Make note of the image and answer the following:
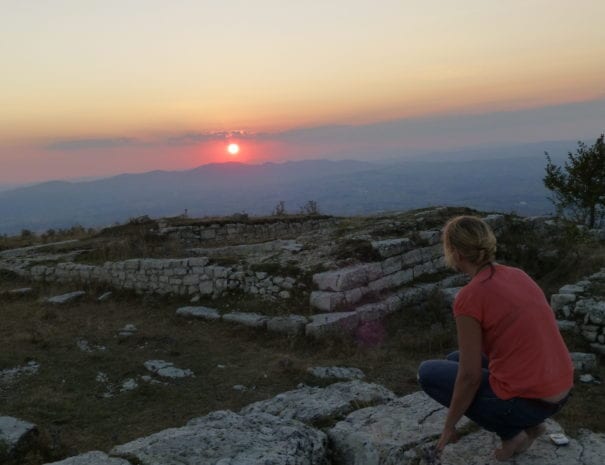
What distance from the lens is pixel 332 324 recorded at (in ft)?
28.9

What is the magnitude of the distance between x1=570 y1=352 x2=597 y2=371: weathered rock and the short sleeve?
4.30 meters

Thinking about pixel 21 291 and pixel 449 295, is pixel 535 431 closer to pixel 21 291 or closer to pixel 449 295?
pixel 449 295

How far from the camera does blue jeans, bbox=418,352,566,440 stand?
3359 mm

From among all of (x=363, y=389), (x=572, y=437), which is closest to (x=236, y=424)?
(x=363, y=389)

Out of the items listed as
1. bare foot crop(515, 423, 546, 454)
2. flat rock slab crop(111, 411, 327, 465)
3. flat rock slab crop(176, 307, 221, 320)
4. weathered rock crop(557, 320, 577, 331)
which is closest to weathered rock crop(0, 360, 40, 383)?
flat rock slab crop(176, 307, 221, 320)

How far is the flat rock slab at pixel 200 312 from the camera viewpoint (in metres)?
10.2

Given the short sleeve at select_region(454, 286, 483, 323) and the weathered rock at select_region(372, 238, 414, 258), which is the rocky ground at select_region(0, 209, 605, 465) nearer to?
the weathered rock at select_region(372, 238, 414, 258)

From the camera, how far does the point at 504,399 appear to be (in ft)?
11.1

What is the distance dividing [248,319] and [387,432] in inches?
224

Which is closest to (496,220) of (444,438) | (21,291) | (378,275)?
(378,275)

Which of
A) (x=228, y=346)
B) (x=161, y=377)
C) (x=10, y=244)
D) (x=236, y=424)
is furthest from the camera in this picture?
(x=10, y=244)

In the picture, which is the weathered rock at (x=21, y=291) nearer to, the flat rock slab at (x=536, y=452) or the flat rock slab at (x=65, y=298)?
the flat rock slab at (x=65, y=298)

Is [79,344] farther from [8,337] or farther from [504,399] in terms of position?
[504,399]

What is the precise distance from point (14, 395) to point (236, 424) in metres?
4.15
